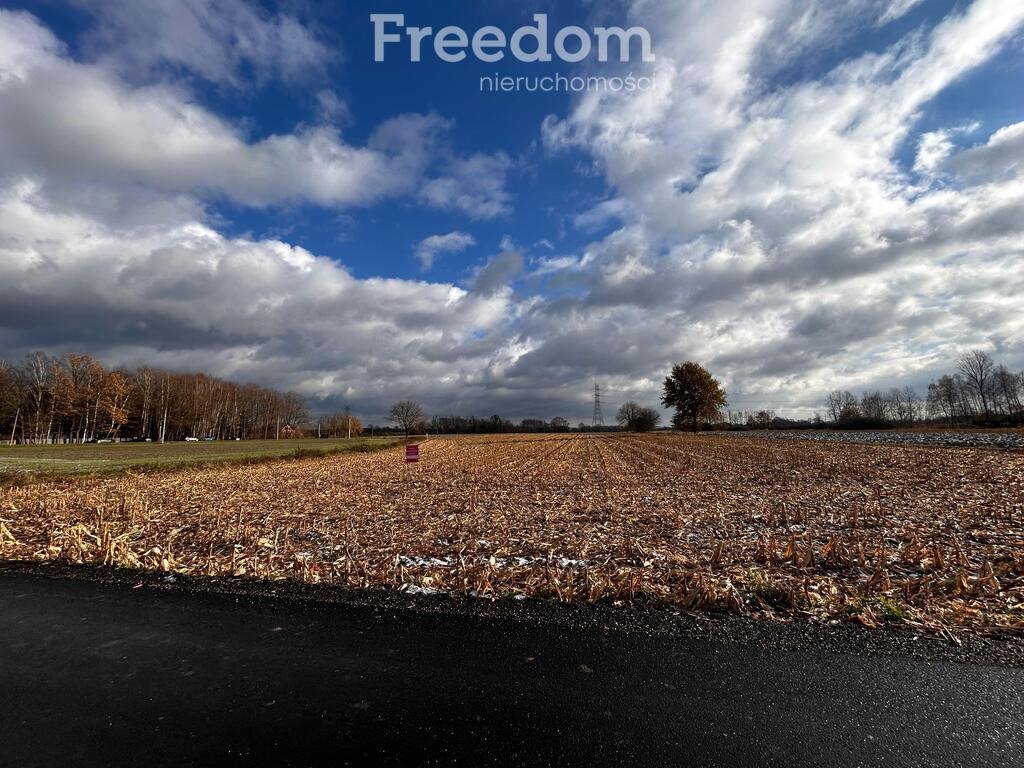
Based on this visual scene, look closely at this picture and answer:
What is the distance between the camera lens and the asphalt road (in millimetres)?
3072

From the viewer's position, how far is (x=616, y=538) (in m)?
9.24

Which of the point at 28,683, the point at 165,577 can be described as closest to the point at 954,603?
the point at 28,683

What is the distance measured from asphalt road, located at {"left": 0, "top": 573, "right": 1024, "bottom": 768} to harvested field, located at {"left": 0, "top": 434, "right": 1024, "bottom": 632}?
136 cm

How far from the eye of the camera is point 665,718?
3.38m

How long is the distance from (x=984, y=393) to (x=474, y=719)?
124 m

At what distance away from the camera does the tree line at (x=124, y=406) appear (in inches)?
3057

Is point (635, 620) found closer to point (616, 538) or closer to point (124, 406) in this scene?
point (616, 538)

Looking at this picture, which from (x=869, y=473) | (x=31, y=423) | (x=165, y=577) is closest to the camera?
(x=165, y=577)

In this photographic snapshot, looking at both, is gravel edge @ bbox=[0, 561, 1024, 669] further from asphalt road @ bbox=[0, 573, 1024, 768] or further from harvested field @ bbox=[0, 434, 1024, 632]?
harvested field @ bbox=[0, 434, 1024, 632]

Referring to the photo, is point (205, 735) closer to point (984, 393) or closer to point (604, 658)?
point (604, 658)

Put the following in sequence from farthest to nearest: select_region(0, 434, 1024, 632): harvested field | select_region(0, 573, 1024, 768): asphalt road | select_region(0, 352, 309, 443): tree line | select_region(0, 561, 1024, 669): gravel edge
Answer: select_region(0, 352, 309, 443): tree line
select_region(0, 434, 1024, 632): harvested field
select_region(0, 561, 1024, 669): gravel edge
select_region(0, 573, 1024, 768): asphalt road

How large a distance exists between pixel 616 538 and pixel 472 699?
6093 mm

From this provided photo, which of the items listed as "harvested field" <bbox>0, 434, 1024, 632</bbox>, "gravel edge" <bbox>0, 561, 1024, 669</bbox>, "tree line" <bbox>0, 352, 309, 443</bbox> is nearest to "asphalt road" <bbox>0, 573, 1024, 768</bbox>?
"gravel edge" <bbox>0, 561, 1024, 669</bbox>

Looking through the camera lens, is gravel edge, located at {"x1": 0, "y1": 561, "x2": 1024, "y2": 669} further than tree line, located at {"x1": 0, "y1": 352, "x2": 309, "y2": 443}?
No
